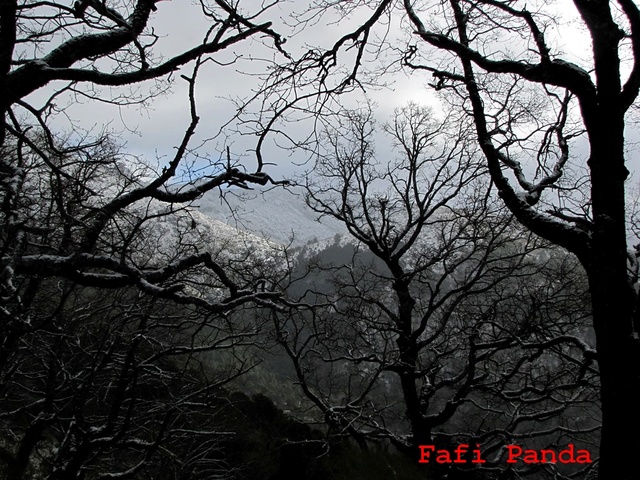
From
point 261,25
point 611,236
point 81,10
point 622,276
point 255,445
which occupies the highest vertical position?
point 261,25

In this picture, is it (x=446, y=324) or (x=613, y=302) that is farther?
(x=446, y=324)

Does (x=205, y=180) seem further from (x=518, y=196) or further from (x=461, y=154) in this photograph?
(x=461, y=154)

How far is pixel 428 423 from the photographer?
316 inches

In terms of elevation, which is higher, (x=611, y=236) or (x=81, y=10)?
(x=81, y=10)

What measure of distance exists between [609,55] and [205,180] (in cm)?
353

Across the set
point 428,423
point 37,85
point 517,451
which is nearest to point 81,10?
point 37,85

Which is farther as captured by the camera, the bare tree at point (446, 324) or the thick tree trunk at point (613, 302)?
the bare tree at point (446, 324)

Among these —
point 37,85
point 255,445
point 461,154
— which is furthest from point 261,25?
point 255,445

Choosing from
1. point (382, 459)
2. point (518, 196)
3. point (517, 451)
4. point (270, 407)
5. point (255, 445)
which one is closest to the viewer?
point (518, 196)

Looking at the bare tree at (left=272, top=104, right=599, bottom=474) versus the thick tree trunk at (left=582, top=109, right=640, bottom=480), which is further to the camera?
the bare tree at (left=272, top=104, right=599, bottom=474)

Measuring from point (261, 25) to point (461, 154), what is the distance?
22.9ft

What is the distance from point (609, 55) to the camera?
10.8ft

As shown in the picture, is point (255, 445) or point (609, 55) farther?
point (255, 445)

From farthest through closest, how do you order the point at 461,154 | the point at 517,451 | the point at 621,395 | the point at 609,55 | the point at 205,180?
the point at 461,154, the point at 517,451, the point at 205,180, the point at 609,55, the point at 621,395
